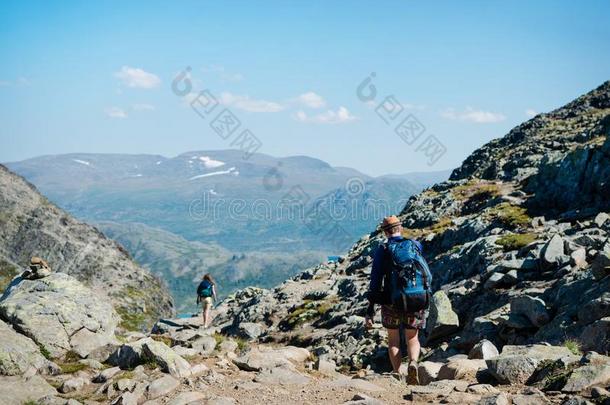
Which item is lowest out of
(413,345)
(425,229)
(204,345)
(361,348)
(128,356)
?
(361,348)

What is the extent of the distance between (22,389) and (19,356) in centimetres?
157

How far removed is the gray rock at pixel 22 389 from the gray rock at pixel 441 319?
12381 millimetres

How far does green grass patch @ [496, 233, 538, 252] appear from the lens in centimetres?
2708

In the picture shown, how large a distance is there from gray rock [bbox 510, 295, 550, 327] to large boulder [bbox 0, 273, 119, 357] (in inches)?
466

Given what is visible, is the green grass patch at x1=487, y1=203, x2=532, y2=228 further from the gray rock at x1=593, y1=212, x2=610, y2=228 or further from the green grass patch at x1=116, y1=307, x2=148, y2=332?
the green grass patch at x1=116, y1=307, x2=148, y2=332

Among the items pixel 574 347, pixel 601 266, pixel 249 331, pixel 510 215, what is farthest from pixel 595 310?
pixel 510 215

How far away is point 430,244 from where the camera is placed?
4522cm

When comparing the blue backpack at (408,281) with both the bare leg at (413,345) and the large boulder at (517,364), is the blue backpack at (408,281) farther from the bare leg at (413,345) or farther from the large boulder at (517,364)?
the large boulder at (517,364)

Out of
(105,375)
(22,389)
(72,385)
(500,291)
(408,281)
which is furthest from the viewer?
(500,291)

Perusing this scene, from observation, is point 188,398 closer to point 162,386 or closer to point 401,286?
point 162,386

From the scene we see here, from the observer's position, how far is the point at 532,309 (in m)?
15.2

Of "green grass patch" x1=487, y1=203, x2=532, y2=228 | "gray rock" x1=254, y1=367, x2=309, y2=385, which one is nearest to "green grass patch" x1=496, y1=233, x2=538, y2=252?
"green grass patch" x1=487, y1=203, x2=532, y2=228

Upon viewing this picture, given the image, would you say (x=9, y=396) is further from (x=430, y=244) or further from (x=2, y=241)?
(x=2, y=241)

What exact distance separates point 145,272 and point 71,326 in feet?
383
